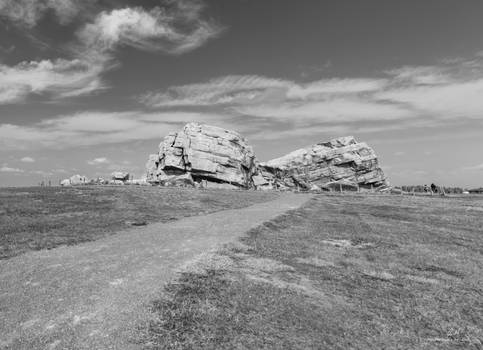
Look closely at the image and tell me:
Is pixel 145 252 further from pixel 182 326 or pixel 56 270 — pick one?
pixel 182 326

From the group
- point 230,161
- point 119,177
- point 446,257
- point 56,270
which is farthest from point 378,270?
point 119,177

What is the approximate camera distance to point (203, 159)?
132000 millimetres

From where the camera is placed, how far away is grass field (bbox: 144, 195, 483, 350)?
28.0 feet

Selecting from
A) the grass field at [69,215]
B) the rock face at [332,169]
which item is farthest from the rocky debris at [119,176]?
the grass field at [69,215]

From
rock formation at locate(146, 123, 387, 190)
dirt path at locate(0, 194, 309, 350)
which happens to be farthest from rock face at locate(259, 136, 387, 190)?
dirt path at locate(0, 194, 309, 350)

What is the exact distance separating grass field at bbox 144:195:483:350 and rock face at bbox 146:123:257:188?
109 m

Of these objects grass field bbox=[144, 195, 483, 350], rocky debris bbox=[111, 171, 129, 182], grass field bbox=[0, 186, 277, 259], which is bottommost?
grass field bbox=[144, 195, 483, 350]

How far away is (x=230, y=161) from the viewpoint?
136 meters

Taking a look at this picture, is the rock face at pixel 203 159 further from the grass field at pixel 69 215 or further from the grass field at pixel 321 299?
the grass field at pixel 321 299

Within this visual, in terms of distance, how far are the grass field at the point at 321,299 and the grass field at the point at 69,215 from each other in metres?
9.79

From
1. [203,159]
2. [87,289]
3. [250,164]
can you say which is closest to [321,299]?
[87,289]

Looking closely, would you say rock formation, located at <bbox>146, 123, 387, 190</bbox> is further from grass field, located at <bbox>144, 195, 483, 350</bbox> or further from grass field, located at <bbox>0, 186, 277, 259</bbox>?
grass field, located at <bbox>144, 195, 483, 350</bbox>

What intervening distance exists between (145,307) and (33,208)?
24.2 metres

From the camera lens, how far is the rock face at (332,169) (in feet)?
491
